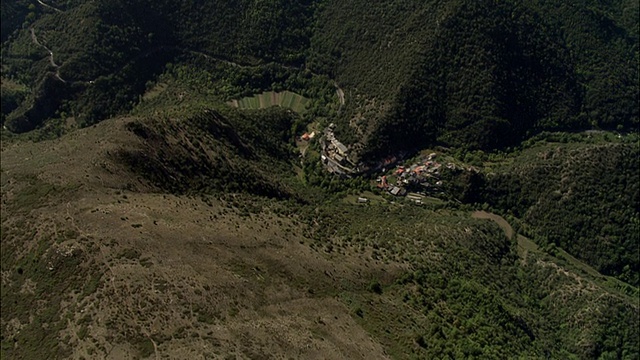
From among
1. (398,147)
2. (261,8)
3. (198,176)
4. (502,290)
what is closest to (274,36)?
(261,8)

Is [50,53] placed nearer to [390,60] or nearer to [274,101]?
Answer: [274,101]

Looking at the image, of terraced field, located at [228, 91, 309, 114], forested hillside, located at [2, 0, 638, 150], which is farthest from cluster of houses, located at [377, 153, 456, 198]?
terraced field, located at [228, 91, 309, 114]

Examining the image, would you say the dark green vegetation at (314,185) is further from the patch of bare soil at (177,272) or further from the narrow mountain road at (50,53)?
the narrow mountain road at (50,53)

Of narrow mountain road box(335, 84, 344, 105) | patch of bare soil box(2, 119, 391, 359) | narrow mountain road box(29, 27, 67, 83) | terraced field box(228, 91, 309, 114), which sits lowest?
patch of bare soil box(2, 119, 391, 359)

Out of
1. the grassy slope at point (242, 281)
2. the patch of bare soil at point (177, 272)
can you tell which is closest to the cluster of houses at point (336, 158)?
the grassy slope at point (242, 281)

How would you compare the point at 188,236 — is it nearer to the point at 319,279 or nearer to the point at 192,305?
the point at 192,305

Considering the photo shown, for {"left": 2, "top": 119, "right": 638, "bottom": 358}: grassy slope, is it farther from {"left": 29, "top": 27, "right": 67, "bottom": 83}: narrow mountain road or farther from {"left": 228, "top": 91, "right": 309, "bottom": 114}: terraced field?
{"left": 228, "top": 91, "right": 309, "bottom": 114}: terraced field
